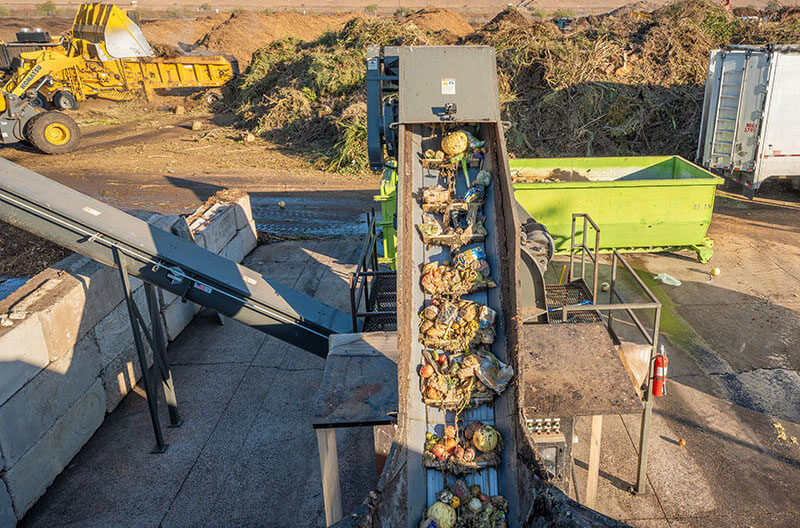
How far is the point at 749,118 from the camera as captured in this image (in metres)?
13.9

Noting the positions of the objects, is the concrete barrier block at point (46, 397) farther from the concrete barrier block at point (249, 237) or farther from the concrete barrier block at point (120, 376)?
the concrete barrier block at point (249, 237)

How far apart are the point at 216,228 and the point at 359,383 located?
6.40 meters

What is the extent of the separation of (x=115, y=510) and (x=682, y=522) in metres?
6.08

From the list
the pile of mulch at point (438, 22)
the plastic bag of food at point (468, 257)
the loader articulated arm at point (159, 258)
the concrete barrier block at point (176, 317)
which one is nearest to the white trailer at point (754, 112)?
the plastic bag of food at point (468, 257)

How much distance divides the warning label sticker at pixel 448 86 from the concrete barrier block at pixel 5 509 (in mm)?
6166

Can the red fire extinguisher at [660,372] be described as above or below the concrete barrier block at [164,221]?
below

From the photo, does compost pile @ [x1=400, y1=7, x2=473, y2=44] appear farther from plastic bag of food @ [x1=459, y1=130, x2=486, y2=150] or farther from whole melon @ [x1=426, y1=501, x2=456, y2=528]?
whole melon @ [x1=426, y1=501, x2=456, y2=528]

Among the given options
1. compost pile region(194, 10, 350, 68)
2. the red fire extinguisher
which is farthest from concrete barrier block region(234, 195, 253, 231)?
compost pile region(194, 10, 350, 68)

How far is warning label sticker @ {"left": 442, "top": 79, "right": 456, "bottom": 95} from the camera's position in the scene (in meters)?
6.43

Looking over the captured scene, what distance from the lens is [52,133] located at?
792 inches

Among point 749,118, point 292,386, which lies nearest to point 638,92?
point 749,118

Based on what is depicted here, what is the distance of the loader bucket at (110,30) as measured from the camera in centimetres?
2109

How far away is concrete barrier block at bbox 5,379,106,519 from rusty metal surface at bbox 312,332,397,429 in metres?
3.34

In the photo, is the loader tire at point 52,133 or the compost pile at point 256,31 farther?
the compost pile at point 256,31
